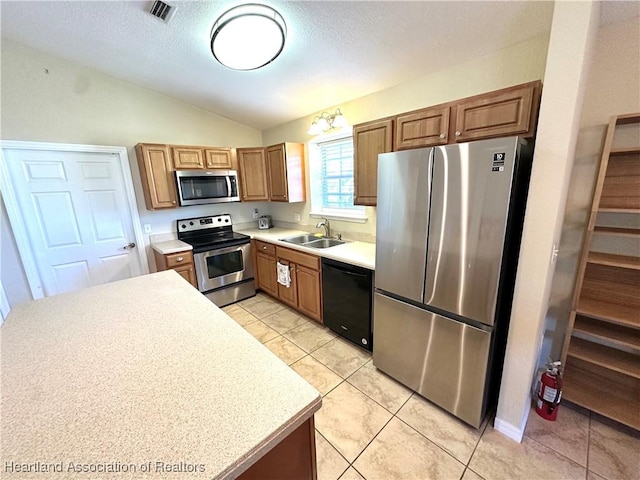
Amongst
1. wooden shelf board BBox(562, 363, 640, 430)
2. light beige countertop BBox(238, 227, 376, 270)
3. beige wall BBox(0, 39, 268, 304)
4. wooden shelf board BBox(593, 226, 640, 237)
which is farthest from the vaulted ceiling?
wooden shelf board BBox(562, 363, 640, 430)

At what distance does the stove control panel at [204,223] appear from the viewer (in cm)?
343

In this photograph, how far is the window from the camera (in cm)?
301

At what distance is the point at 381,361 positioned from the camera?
2.10 metres

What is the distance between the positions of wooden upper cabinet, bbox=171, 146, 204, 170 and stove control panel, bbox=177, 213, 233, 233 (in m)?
0.74

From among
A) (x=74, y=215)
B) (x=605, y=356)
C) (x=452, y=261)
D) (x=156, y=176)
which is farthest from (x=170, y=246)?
(x=605, y=356)

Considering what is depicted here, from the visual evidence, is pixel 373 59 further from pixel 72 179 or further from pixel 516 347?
pixel 72 179

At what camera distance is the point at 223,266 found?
129 inches

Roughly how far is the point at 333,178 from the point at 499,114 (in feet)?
6.36

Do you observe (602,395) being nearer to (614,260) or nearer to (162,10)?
(614,260)

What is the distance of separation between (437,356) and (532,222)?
1018 mm

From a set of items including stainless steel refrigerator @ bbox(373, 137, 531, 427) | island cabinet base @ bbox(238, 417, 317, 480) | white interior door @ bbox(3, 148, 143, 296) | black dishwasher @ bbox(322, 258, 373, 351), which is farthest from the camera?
white interior door @ bbox(3, 148, 143, 296)

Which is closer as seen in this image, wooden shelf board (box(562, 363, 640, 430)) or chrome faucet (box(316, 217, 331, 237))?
wooden shelf board (box(562, 363, 640, 430))

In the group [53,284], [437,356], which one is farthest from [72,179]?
[437,356]

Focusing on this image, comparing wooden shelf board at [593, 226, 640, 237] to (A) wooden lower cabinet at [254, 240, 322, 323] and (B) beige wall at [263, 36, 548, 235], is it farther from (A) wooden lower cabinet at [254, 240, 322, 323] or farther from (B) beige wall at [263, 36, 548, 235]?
(A) wooden lower cabinet at [254, 240, 322, 323]
